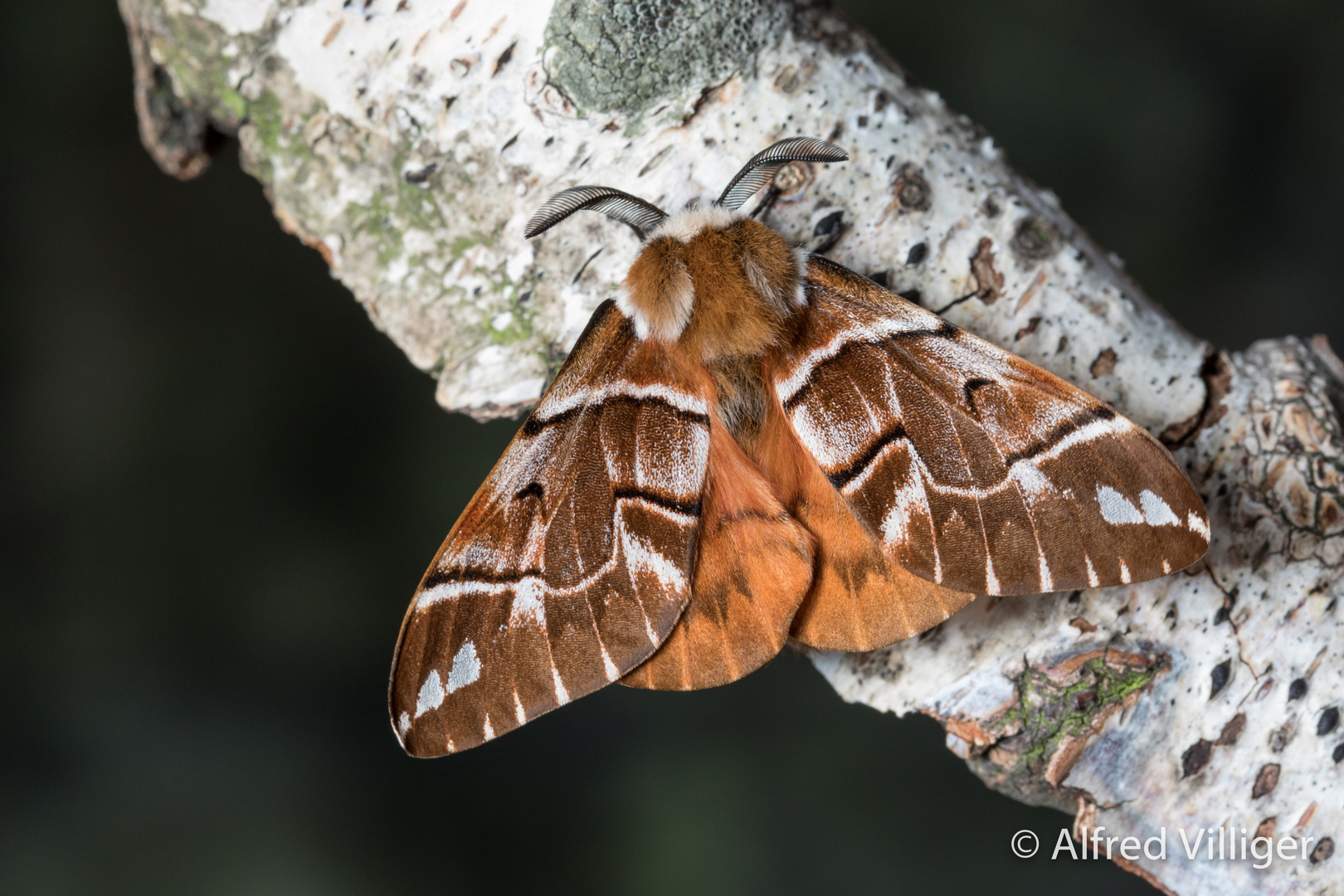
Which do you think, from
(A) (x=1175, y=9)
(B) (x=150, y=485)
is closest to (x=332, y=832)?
(B) (x=150, y=485)

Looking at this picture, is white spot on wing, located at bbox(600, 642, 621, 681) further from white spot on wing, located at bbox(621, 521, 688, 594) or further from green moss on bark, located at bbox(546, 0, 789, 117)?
green moss on bark, located at bbox(546, 0, 789, 117)

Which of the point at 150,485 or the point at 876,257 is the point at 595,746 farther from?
the point at 876,257

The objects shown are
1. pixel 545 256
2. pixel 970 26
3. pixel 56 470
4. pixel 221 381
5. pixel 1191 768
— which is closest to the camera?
pixel 1191 768

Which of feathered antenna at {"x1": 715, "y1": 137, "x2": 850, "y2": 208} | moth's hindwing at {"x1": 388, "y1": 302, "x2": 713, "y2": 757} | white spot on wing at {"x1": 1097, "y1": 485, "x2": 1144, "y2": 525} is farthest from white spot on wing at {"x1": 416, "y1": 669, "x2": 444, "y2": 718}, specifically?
white spot on wing at {"x1": 1097, "y1": 485, "x2": 1144, "y2": 525}

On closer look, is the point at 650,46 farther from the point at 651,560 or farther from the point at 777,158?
the point at 651,560

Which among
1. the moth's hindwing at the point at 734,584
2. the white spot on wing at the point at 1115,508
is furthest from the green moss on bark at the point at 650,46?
the white spot on wing at the point at 1115,508

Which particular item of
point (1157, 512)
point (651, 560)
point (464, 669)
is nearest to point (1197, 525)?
point (1157, 512)
